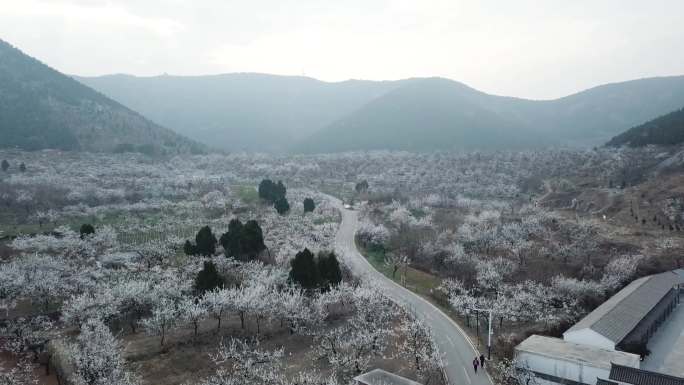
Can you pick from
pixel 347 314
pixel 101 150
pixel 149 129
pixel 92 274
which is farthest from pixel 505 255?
pixel 149 129

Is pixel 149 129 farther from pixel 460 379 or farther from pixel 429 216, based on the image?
pixel 460 379

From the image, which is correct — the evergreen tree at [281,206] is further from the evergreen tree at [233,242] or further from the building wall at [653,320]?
the building wall at [653,320]

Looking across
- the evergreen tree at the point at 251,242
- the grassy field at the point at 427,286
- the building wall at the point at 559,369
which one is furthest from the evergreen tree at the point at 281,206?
the building wall at the point at 559,369

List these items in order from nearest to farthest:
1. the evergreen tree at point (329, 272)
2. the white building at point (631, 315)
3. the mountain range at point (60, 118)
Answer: the white building at point (631, 315) < the evergreen tree at point (329, 272) < the mountain range at point (60, 118)

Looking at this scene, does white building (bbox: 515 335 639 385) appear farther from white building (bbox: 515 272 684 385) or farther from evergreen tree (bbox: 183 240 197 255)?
evergreen tree (bbox: 183 240 197 255)

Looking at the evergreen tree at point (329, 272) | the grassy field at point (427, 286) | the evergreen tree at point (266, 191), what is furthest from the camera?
the evergreen tree at point (266, 191)

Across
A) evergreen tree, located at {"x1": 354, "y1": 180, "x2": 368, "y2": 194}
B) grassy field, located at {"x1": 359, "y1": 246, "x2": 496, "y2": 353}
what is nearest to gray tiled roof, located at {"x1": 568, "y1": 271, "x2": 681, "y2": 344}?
grassy field, located at {"x1": 359, "y1": 246, "x2": 496, "y2": 353}
